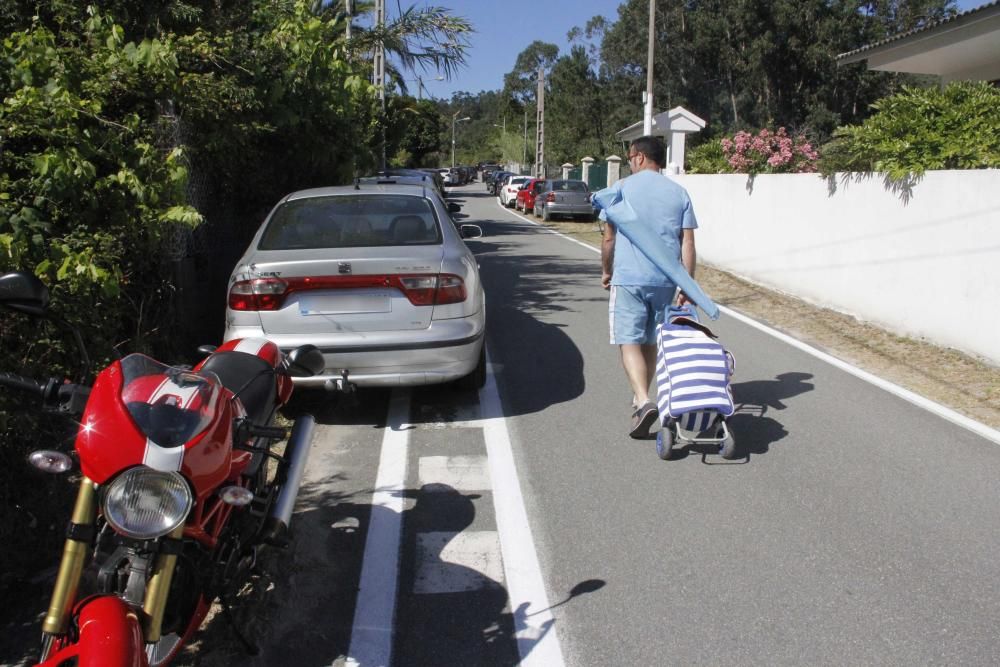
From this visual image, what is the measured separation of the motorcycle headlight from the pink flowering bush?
12.4 metres

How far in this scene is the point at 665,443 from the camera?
18.5ft

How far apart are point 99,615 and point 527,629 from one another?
5.93ft

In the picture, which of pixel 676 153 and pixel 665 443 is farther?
pixel 676 153

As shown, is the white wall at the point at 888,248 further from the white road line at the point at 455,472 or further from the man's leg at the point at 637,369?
the white road line at the point at 455,472

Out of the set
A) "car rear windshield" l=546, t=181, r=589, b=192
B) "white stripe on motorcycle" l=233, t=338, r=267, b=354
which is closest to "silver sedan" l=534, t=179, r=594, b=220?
→ "car rear windshield" l=546, t=181, r=589, b=192

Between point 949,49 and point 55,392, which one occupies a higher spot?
point 949,49

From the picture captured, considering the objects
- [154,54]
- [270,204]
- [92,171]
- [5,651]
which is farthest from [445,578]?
[270,204]

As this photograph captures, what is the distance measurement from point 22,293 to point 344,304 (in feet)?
11.2

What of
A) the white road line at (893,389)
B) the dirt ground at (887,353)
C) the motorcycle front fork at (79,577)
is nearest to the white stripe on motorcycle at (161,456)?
the motorcycle front fork at (79,577)

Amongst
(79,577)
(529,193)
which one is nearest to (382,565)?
(79,577)

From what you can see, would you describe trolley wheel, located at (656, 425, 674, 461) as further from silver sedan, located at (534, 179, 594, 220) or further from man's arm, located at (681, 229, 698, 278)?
silver sedan, located at (534, 179, 594, 220)

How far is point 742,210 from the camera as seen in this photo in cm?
1490

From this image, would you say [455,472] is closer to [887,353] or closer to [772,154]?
[887,353]

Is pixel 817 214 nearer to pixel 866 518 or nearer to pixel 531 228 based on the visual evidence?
pixel 866 518
